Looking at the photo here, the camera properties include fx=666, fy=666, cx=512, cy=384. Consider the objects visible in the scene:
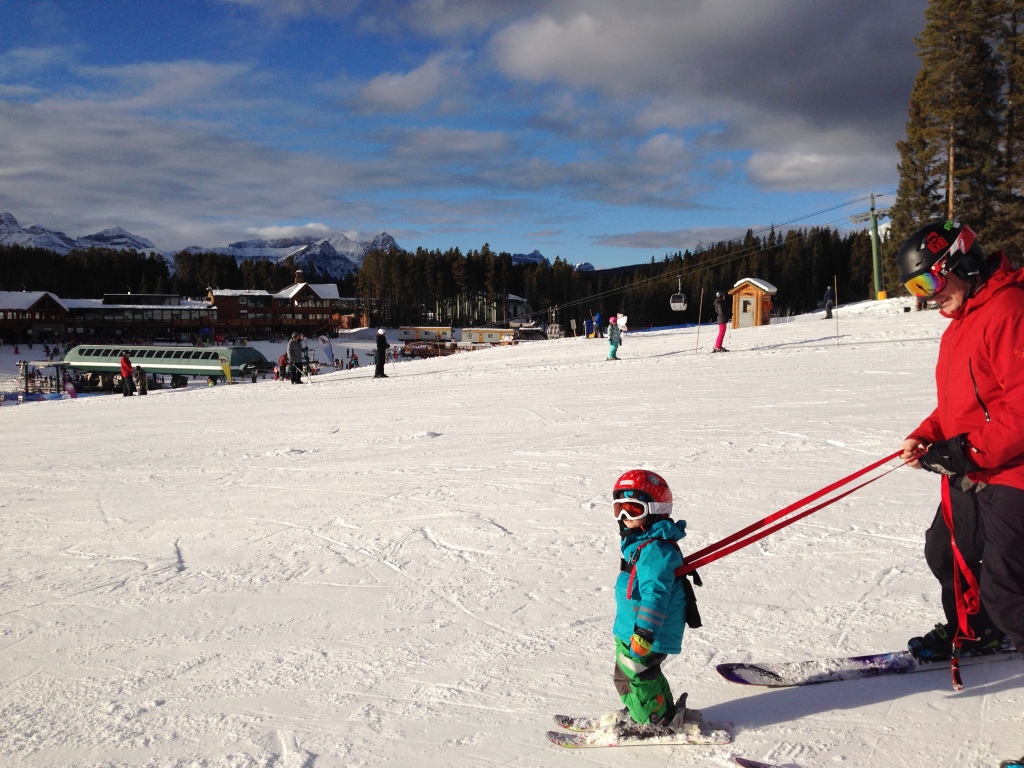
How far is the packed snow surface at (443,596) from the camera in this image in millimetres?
2693

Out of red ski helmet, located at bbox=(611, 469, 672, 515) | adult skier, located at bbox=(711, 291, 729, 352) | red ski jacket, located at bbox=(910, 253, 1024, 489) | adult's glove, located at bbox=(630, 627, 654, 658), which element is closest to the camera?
red ski jacket, located at bbox=(910, 253, 1024, 489)

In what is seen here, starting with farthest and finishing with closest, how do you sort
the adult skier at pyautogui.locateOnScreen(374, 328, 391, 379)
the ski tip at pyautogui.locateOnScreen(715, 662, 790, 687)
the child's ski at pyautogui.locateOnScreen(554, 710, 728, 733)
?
1. the adult skier at pyautogui.locateOnScreen(374, 328, 391, 379)
2. the ski tip at pyautogui.locateOnScreen(715, 662, 790, 687)
3. the child's ski at pyautogui.locateOnScreen(554, 710, 728, 733)

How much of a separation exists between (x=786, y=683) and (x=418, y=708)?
1.60 meters

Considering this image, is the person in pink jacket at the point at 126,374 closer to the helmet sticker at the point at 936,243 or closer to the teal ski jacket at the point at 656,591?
the teal ski jacket at the point at 656,591

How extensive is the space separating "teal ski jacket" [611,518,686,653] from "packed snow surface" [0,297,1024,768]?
47cm

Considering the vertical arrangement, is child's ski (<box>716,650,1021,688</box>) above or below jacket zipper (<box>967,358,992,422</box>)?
below

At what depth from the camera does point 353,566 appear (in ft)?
15.7

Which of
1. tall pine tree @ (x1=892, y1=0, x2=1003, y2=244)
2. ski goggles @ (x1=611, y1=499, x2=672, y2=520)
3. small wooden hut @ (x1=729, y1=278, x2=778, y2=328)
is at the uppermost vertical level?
tall pine tree @ (x1=892, y1=0, x2=1003, y2=244)

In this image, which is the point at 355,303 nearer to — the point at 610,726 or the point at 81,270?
the point at 81,270

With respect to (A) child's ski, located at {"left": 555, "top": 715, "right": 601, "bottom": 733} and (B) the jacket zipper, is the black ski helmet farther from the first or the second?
(A) child's ski, located at {"left": 555, "top": 715, "right": 601, "bottom": 733}

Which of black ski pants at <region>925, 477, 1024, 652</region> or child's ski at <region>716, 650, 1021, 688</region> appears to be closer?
black ski pants at <region>925, 477, 1024, 652</region>

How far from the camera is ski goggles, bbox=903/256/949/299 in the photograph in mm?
2514

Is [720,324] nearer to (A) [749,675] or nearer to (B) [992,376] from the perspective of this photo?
(A) [749,675]

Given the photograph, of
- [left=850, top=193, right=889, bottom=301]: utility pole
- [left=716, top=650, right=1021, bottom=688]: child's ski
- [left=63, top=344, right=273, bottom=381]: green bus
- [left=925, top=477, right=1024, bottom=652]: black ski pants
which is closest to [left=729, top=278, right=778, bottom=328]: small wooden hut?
[left=850, top=193, right=889, bottom=301]: utility pole
